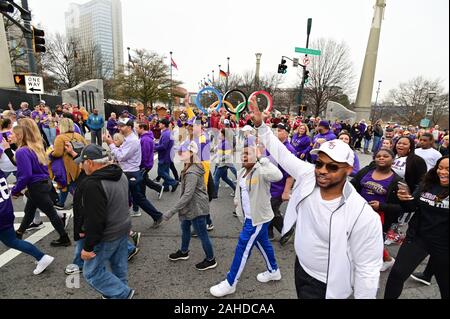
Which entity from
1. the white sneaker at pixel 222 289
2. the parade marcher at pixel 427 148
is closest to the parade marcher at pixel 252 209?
the white sneaker at pixel 222 289

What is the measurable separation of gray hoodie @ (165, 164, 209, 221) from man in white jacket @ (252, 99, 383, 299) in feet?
5.21

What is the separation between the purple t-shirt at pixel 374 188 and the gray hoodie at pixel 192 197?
6.63 feet

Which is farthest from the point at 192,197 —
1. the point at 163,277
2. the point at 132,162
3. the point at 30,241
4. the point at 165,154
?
the point at 165,154

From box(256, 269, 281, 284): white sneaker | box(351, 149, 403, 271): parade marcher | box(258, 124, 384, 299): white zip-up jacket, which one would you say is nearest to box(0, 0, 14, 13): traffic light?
box(256, 269, 281, 284): white sneaker

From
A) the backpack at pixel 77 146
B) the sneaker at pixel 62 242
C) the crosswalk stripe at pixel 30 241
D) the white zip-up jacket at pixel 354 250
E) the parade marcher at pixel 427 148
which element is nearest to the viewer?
the white zip-up jacket at pixel 354 250

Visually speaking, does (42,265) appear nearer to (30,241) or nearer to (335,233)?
(30,241)

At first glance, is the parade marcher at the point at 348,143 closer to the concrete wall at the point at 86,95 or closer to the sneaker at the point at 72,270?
the sneaker at the point at 72,270

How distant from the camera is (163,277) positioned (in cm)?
331

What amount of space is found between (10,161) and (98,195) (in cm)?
396

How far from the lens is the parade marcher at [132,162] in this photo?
4.48 meters

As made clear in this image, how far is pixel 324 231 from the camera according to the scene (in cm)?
168

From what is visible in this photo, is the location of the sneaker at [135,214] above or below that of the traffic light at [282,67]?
below

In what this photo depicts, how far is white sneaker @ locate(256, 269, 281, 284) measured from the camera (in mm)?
3237

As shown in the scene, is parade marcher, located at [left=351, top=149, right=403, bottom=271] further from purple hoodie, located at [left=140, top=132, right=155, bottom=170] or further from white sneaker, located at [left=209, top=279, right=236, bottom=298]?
purple hoodie, located at [left=140, top=132, right=155, bottom=170]
